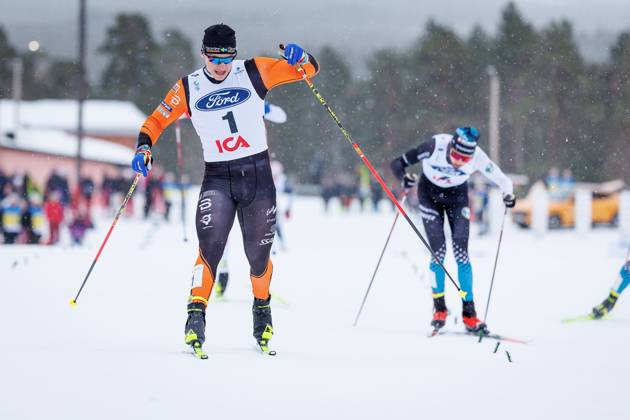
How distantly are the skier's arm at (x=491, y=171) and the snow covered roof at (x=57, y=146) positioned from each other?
2706 centimetres

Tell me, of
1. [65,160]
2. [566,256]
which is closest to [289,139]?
[65,160]

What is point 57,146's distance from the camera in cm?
3919

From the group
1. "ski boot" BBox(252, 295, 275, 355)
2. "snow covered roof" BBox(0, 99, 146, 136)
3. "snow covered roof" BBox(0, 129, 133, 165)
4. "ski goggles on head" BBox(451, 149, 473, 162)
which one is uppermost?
"snow covered roof" BBox(0, 99, 146, 136)

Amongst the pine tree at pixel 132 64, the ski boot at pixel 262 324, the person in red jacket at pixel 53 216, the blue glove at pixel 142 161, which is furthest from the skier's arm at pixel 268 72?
the pine tree at pixel 132 64

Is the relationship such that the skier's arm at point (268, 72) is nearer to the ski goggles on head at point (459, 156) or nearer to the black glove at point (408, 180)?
the ski goggles on head at point (459, 156)

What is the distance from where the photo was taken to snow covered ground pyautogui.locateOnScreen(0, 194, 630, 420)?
4.21 meters

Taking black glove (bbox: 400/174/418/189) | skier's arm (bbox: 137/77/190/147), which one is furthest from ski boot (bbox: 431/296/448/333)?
skier's arm (bbox: 137/77/190/147)

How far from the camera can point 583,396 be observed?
459cm

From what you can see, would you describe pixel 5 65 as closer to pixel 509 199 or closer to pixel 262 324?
pixel 509 199

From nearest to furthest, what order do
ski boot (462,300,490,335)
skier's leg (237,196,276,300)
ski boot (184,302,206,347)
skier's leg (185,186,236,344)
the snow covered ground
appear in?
1. the snow covered ground
2. ski boot (184,302,206,347)
3. skier's leg (185,186,236,344)
4. skier's leg (237,196,276,300)
5. ski boot (462,300,490,335)

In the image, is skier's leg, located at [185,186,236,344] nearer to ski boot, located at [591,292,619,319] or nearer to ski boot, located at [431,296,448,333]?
ski boot, located at [431,296,448,333]

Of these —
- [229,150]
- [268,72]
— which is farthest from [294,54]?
[229,150]

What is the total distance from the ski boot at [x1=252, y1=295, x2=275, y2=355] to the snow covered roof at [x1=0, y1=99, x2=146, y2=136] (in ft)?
177

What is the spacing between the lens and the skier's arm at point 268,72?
558cm
